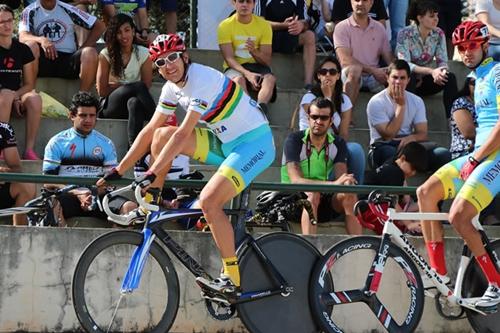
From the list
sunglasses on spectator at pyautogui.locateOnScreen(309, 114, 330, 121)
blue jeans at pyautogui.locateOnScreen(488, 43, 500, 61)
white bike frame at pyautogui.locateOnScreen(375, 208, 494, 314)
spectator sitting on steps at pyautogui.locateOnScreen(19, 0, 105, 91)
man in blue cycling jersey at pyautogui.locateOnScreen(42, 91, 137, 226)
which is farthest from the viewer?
blue jeans at pyautogui.locateOnScreen(488, 43, 500, 61)

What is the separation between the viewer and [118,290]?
10266 millimetres

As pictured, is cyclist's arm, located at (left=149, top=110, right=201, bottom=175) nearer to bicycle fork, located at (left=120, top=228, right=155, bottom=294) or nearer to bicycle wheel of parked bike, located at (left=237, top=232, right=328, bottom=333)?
bicycle fork, located at (left=120, top=228, right=155, bottom=294)

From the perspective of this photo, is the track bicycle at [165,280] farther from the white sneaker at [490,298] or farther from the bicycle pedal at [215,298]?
the white sneaker at [490,298]

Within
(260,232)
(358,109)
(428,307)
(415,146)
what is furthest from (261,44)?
(428,307)

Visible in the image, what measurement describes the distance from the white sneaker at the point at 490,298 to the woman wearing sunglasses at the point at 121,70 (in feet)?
13.8

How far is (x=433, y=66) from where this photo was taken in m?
14.5

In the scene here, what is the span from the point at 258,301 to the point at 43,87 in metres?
4.72

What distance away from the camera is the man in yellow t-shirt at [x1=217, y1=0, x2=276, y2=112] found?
1366 centimetres

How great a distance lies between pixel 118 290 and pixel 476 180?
2.90 m

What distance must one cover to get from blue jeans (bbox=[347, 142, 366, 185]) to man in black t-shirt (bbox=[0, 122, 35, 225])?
9.60 ft

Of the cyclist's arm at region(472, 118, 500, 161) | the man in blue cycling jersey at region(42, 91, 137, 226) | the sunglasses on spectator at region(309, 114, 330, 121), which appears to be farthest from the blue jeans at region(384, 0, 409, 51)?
the cyclist's arm at region(472, 118, 500, 161)

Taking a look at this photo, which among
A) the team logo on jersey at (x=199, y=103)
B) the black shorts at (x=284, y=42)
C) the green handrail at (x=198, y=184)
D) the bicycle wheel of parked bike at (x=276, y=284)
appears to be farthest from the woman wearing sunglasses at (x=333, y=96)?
the team logo on jersey at (x=199, y=103)

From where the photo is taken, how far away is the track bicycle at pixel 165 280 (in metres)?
9.67

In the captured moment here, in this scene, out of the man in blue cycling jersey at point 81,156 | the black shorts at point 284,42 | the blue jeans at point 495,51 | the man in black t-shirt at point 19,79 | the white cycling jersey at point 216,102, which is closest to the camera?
the white cycling jersey at point 216,102
